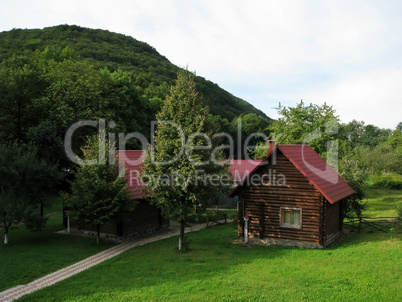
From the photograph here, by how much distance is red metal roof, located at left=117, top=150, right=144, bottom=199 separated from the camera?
2008 centimetres

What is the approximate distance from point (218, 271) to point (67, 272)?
7019 mm

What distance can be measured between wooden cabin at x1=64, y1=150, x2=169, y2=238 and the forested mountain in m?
38.7

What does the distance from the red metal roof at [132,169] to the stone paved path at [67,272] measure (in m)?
3.09

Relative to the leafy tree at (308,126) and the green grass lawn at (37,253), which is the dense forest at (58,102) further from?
the leafy tree at (308,126)

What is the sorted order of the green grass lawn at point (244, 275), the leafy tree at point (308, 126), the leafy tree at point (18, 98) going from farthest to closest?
the leafy tree at point (308, 126) < the leafy tree at point (18, 98) < the green grass lawn at point (244, 275)

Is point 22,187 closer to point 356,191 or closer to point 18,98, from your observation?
point 18,98

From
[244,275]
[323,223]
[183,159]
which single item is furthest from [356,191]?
[183,159]

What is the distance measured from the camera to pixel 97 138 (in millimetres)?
19422

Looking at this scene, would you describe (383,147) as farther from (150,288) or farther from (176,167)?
(150,288)

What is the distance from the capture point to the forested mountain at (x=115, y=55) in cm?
7012

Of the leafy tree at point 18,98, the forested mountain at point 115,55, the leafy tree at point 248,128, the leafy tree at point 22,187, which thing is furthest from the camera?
the leafy tree at point 248,128

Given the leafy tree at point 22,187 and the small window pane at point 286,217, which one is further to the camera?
the leafy tree at point 22,187

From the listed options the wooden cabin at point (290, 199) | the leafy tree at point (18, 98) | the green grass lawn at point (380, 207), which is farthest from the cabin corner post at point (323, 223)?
the leafy tree at point (18, 98)

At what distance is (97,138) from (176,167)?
255 inches
